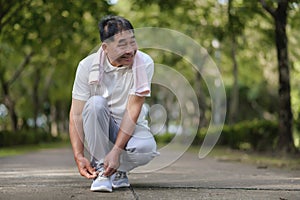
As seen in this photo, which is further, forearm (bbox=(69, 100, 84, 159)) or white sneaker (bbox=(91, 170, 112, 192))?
forearm (bbox=(69, 100, 84, 159))

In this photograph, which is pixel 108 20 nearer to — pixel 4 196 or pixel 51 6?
pixel 4 196

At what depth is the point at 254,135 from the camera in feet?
56.6

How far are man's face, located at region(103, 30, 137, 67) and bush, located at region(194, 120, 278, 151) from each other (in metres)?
10.4

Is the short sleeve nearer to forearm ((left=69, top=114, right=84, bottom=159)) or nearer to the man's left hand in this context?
forearm ((left=69, top=114, right=84, bottom=159))

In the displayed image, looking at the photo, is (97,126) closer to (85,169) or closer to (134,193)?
(85,169)

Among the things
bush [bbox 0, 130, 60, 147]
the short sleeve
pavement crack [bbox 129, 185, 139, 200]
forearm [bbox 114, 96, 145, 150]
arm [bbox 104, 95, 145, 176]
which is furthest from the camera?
bush [bbox 0, 130, 60, 147]

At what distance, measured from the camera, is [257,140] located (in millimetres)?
16984

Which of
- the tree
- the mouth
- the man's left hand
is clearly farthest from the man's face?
the tree

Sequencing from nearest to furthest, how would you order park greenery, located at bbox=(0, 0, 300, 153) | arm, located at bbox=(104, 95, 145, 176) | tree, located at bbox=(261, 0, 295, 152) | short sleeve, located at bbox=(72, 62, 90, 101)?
1. arm, located at bbox=(104, 95, 145, 176)
2. short sleeve, located at bbox=(72, 62, 90, 101)
3. tree, located at bbox=(261, 0, 295, 152)
4. park greenery, located at bbox=(0, 0, 300, 153)

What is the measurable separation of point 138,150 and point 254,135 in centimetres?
1282

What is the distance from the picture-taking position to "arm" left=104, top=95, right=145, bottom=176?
4.61 m

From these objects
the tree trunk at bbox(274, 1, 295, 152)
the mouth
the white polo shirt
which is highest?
the mouth

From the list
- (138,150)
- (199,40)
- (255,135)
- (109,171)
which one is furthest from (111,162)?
(199,40)

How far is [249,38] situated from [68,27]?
34.0 feet
